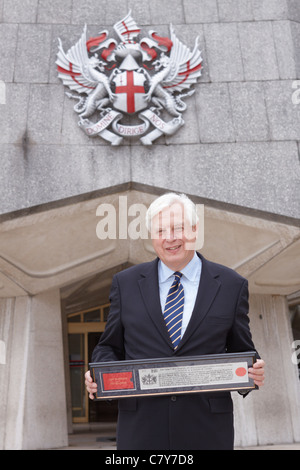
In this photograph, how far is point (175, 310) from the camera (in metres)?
2.02

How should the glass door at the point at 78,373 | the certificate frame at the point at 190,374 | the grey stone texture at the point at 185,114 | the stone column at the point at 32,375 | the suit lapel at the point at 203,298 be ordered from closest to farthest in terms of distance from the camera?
the certificate frame at the point at 190,374
the suit lapel at the point at 203,298
the grey stone texture at the point at 185,114
the stone column at the point at 32,375
the glass door at the point at 78,373

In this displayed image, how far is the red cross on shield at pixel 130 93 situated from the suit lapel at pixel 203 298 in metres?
5.92

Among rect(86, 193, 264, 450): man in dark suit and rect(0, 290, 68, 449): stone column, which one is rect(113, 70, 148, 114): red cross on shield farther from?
rect(86, 193, 264, 450): man in dark suit

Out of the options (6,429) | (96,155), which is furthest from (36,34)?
(6,429)

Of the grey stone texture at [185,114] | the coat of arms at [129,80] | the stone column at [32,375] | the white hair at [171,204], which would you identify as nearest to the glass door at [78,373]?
the stone column at [32,375]

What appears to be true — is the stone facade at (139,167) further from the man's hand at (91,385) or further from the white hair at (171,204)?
the man's hand at (91,385)

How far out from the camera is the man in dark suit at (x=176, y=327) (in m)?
1.86

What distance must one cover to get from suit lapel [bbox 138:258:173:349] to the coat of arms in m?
5.67

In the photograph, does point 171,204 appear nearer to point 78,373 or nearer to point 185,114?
point 185,114

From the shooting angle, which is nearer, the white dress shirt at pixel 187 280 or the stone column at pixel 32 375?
the white dress shirt at pixel 187 280

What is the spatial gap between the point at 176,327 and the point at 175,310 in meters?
0.07

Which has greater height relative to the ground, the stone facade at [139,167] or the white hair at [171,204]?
the stone facade at [139,167]

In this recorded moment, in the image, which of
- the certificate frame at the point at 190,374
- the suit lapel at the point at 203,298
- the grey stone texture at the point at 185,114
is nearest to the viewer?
the certificate frame at the point at 190,374
